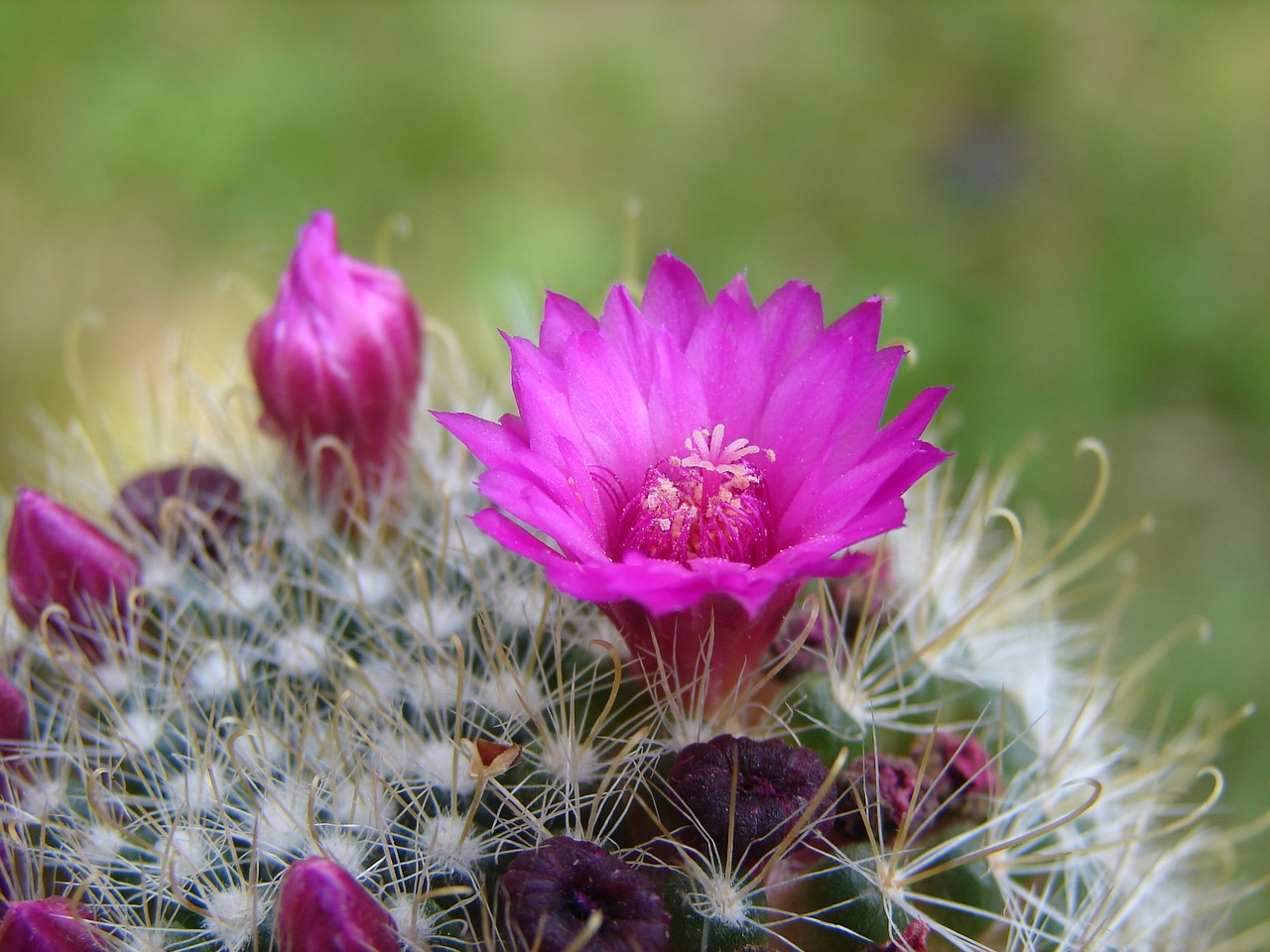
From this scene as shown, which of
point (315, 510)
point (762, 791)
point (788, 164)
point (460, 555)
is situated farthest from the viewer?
point (788, 164)

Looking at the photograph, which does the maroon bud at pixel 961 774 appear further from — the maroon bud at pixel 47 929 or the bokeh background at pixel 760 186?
the bokeh background at pixel 760 186

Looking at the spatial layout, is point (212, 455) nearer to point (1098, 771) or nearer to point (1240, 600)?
point (1098, 771)

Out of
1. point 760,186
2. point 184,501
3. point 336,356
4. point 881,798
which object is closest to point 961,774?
point 881,798

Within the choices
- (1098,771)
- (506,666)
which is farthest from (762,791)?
(1098,771)

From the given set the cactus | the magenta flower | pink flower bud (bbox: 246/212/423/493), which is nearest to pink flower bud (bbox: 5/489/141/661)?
the cactus

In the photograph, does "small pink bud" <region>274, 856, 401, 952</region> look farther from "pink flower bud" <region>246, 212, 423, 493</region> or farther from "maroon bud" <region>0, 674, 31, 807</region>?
"pink flower bud" <region>246, 212, 423, 493</region>

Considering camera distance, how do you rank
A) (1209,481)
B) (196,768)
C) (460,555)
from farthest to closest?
(1209,481) → (460,555) → (196,768)
